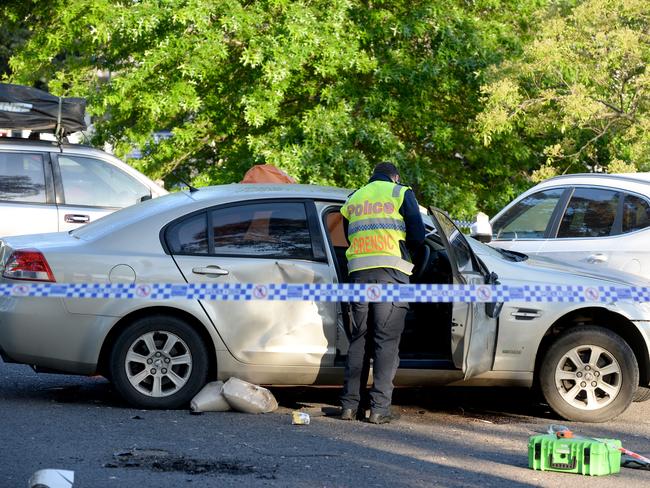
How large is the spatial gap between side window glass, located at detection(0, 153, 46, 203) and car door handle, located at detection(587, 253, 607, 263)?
552cm

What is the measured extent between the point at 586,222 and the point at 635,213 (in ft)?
1.60

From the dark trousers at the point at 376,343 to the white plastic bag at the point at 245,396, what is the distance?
556 mm

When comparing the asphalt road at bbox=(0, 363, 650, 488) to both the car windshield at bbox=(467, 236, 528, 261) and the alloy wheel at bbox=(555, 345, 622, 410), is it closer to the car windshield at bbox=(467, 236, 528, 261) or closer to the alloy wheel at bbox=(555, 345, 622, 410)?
the alloy wheel at bbox=(555, 345, 622, 410)

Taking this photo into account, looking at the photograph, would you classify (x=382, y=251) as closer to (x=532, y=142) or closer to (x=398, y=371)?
(x=398, y=371)

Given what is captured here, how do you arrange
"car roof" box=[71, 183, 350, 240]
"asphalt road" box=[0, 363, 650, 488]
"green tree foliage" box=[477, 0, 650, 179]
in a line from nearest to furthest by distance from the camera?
"asphalt road" box=[0, 363, 650, 488]
"car roof" box=[71, 183, 350, 240]
"green tree foliage" box=[477, 0, 650, 179]

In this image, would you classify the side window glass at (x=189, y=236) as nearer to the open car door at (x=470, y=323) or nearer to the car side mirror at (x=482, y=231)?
the open car door at (x=470, y=323)

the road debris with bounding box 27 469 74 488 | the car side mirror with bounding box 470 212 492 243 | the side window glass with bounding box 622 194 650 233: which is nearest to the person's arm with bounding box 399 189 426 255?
the car side mirror with bounding box 470 212 492 243

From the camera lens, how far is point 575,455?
637 centimetres

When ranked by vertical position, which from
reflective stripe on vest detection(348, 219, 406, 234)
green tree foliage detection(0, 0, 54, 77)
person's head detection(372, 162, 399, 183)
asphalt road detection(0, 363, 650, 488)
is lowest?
asphalt road detection(0, 363, 650, 488)

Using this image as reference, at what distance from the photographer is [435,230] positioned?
8297 millimetres

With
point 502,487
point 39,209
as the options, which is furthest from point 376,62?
point 502,487

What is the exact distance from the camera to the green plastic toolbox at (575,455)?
6336 millimetres

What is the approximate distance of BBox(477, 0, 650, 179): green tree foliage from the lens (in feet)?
45.0

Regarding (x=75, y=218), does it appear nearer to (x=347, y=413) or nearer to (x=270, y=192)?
(x=270, y=192)
